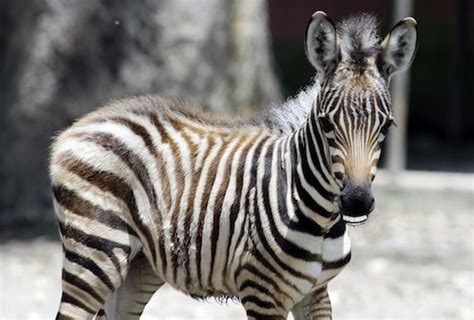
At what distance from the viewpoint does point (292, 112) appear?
5.55 meters

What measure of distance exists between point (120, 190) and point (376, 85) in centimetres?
153

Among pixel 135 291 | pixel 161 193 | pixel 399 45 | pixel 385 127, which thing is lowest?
pixel 135 291

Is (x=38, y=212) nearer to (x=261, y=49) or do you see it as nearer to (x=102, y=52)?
(x=102, y=52)

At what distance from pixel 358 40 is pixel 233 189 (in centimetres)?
105

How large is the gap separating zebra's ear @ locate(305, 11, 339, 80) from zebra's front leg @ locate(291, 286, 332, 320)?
1.20m

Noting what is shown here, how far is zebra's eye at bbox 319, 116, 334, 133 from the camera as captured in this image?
4820 millimetres

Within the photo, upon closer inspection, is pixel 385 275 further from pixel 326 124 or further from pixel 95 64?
pixel 326 124

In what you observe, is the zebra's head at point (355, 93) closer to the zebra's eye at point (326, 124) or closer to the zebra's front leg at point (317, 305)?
the zebra's eye at point (326, 124)

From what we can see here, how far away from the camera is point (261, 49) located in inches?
476

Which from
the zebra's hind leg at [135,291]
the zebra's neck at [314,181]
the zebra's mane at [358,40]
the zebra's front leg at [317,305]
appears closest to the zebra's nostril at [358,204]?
the zebra's neck at [314,181]

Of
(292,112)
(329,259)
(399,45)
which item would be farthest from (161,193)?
(399,45)

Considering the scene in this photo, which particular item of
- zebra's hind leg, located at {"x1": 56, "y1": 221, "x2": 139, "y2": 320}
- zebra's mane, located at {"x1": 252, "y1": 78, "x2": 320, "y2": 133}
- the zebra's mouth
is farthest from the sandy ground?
the zebra's mouth

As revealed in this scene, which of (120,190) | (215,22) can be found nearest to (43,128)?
(215,22)

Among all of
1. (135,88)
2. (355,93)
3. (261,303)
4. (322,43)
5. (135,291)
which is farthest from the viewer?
(135,88)
